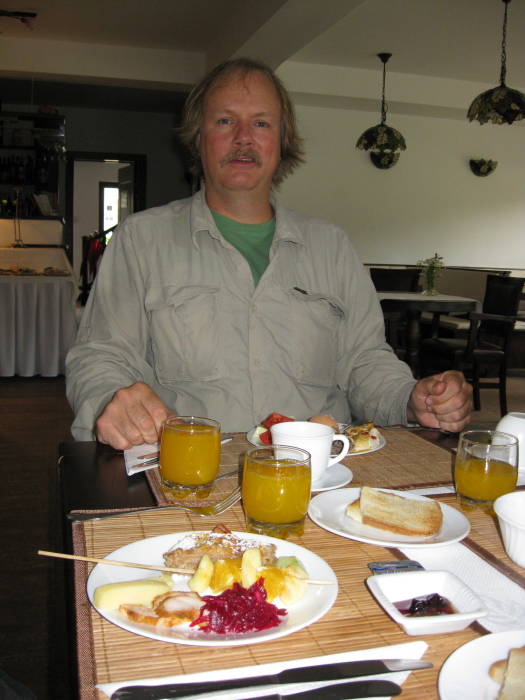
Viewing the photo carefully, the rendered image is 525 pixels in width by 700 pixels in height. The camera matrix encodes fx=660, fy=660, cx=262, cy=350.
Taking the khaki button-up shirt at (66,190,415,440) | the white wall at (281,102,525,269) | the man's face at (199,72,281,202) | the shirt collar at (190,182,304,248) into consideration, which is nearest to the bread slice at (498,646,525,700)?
the khaki button-up shirt at (66,190,415,440)

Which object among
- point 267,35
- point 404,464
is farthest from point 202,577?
point 267,35

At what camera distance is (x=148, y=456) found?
1.23m

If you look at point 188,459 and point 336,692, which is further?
point 188,459

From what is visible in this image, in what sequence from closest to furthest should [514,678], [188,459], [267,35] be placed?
[514,678], [188,459], [267,35]

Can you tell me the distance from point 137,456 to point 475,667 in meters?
0.78

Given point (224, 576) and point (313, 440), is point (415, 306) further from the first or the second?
point (224, 576)

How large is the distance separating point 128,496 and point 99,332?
0.76 m

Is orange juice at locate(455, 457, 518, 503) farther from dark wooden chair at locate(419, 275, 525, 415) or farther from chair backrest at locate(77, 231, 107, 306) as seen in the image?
chair backrest at locate(77, 231, 107, 306)

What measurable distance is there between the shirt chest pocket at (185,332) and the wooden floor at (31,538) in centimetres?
81

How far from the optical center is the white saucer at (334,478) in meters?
1.08

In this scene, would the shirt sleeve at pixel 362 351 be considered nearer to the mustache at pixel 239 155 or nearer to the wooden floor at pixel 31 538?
the mustache at pixel 239 155

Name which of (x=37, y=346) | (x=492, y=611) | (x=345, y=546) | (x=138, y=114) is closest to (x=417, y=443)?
(x=345, y=546)

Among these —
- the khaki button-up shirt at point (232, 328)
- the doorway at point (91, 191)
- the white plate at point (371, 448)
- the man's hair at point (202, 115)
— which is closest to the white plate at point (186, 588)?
the white plate at point (371, 448)

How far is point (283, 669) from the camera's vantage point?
0.60 m
